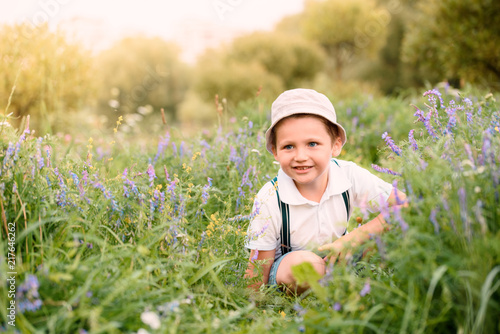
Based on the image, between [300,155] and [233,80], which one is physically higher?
[233,80]

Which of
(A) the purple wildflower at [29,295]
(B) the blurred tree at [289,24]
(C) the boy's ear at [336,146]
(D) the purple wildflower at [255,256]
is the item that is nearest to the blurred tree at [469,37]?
(C) the boy's ear at [336,146]

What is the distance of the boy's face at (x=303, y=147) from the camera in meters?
2.28

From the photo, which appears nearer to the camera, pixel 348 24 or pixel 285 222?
pixel 285 222

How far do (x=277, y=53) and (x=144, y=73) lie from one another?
888cm

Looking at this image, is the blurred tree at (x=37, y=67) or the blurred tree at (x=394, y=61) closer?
the blurred tree at (x=37, y=67)

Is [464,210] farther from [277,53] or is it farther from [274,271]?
[277,53]

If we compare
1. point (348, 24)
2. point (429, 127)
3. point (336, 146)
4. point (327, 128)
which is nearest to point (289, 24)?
point (348, 24)

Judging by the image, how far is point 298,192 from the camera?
7.97 feet

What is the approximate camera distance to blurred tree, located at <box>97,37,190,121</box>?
922 inches

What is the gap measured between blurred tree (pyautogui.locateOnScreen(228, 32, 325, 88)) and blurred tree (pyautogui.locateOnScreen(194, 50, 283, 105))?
0.74m

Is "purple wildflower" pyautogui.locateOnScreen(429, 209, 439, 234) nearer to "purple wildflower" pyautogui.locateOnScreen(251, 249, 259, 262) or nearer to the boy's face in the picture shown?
the boy's face

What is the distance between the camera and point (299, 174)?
91.5 inches

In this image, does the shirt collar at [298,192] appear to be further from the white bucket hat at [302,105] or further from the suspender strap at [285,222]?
the white bucket hat at [302,105]

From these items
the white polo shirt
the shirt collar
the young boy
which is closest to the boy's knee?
the young boy
